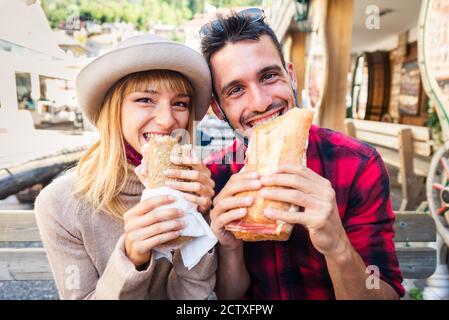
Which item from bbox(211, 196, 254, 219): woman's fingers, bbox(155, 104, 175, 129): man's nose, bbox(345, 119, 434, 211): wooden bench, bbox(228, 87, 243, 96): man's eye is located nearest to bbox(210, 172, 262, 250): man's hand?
bbox(211, 196, 254, 219): woman's fingers

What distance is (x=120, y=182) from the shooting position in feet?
4.23

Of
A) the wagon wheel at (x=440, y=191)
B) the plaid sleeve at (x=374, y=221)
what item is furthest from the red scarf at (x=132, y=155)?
the wagon wheel at (x=440, y=191)

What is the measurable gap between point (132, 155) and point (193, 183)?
329mm

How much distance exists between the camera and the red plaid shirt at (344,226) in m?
1.34

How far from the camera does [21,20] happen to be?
1.44 m

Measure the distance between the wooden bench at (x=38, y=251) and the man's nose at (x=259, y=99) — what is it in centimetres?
128

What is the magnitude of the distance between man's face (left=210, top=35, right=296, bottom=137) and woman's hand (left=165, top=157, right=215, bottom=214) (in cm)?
31

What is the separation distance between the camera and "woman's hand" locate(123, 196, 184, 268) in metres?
1.00

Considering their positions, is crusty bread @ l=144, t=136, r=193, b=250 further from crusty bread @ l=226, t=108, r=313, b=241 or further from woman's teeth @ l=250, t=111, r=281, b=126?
woman's teeth @ l=250, t=111, r=281, b=126

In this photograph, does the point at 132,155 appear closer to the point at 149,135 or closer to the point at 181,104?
the point at 149,135

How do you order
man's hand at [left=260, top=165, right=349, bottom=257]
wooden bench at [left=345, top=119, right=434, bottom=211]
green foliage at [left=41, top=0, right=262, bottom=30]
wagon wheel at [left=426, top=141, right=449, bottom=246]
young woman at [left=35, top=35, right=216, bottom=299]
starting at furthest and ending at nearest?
wooden bench at [left=345, top=119, right=434, bottom=211] → wagon wheel at [left=426, top=141, right=449, bottom=246] → green foliage at [left=41, top=0, right=262, bottom=30] → young woman at [left=35, top=35, right=216, bottom=299] → man's hand at [left=260, top=165, right=349, bottom=257]

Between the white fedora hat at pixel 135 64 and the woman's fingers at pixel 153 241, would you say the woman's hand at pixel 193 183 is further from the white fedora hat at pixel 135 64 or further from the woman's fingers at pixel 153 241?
the white fedora hat at pixel 135 64
